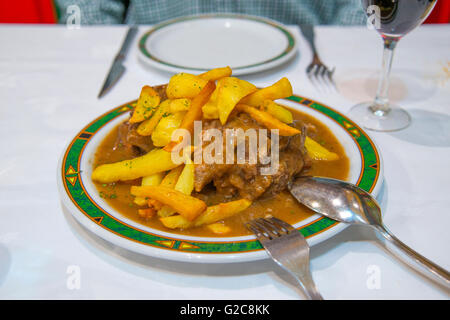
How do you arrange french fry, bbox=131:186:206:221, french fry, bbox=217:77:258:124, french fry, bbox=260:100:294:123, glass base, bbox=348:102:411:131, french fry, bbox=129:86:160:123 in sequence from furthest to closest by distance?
glass base, bbox=348:102:411:131 < french fry, bbox=129:86:160:123 < french fry, bbox=260:100:294:123 < french fry, bbox=217:77:258:124 < french fry, bbox=131:186:206:221

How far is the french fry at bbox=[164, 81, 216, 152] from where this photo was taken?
163 centimetres

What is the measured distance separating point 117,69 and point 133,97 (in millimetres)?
394

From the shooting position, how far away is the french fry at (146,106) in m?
1.82

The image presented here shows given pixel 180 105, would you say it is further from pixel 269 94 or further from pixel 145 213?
pixel 145 213

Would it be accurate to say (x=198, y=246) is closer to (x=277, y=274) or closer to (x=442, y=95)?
(x=277, y=274)

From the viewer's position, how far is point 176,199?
149cm

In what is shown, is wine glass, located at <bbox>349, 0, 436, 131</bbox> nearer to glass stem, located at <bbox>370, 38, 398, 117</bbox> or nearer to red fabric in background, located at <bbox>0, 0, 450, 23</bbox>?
glass stem, located at <bbox>370, 38, 398, 117</bbox>

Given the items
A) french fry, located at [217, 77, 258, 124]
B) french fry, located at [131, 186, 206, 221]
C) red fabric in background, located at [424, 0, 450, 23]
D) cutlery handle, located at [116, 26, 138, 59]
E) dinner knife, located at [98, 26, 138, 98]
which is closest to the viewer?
french fry, located at [131, 186, 206, 221]

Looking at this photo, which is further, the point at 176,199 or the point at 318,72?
the point at 318,72

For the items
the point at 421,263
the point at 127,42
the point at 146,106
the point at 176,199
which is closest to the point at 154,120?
the point at 146,106

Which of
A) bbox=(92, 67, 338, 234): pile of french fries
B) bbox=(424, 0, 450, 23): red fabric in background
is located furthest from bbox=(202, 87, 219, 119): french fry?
bbox=(424, 0, 450, 23): red fabric in background

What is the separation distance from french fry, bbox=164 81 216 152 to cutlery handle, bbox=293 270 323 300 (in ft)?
2.33

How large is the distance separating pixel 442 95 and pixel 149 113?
6.13 feet

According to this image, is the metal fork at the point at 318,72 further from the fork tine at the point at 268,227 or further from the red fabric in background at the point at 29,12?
the red fabric in background at the point at 29,12
